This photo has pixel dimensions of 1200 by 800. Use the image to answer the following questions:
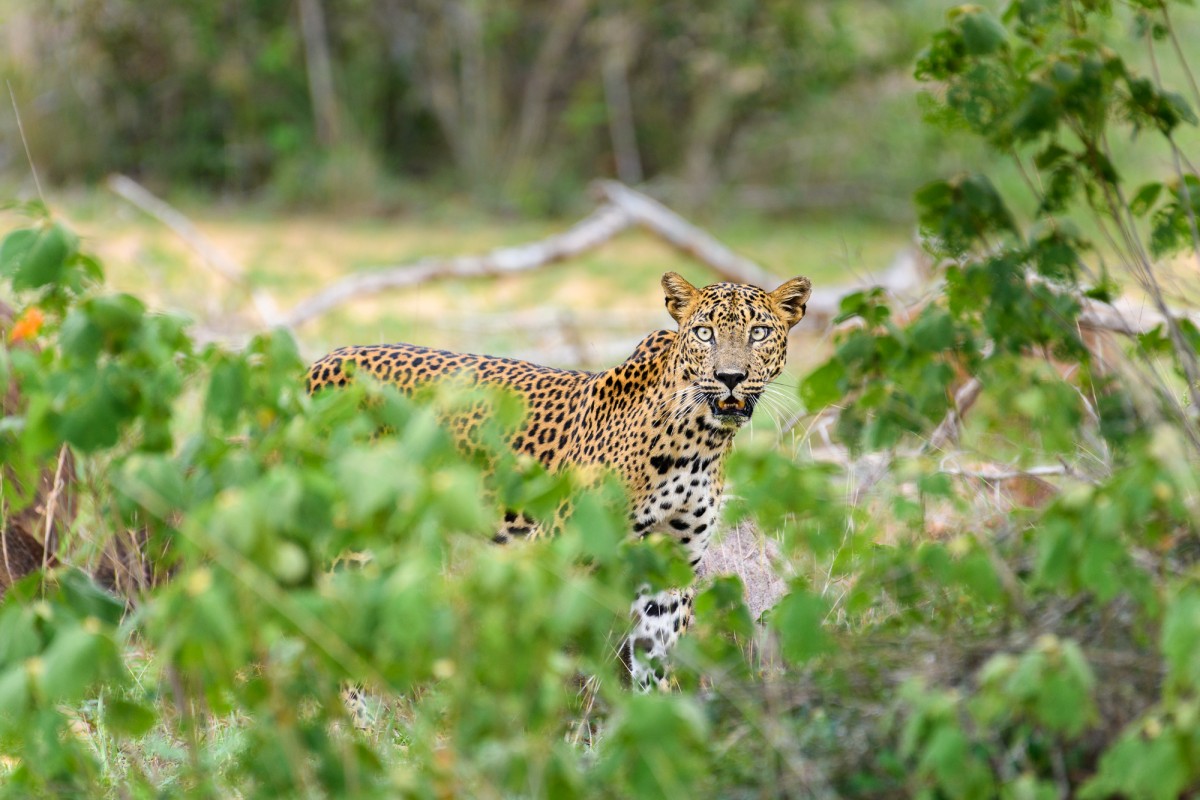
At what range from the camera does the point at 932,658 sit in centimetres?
296

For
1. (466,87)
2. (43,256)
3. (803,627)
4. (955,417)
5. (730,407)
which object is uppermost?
(43,256)

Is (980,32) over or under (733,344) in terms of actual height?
over

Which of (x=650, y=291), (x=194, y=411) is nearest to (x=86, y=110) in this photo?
(x=650, y=291)

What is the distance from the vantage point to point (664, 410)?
458cm

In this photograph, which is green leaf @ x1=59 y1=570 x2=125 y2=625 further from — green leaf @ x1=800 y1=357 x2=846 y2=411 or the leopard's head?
the leopard's head

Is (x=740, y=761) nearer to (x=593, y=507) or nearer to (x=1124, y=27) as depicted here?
(x=593, y=507)

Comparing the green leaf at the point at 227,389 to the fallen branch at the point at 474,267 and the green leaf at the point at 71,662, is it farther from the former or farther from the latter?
the fallen branch at the point at 474,267

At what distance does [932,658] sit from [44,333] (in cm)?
199

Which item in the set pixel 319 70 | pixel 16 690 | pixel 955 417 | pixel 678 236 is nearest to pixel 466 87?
pixel 319 70

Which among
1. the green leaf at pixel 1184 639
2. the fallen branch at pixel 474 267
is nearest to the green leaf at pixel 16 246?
the green leaf at pixel 1184 639

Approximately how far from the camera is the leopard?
4336 mm

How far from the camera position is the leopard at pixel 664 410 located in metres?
4.34

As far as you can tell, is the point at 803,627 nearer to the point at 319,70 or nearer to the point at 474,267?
the point at 474,267

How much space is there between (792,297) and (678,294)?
1.15ft
